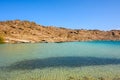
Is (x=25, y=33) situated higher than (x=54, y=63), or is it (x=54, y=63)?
(x=25, y=33)

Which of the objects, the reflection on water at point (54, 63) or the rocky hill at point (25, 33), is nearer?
the reflection on water at point (54, 63)

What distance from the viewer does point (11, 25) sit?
142750 millimetres

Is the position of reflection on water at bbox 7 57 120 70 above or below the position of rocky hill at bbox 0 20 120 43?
below

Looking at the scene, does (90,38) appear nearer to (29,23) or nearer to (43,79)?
(29,23)

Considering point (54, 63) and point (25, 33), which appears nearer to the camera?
point (54, 63)

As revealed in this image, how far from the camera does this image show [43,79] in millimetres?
21609

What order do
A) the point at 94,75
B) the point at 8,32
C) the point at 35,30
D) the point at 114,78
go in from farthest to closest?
1. the point at 35,30
2. the point at 8,32
3. the point at 94,75
4. the point at 114,78

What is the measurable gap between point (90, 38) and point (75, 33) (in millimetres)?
12304

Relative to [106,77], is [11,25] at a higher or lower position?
higher

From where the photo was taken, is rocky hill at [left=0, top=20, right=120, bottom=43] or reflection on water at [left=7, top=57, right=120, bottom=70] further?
rocky hill at [left=0, top=20, right=120, bottom=43]

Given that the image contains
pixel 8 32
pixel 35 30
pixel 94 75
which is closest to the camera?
pixel 94 75

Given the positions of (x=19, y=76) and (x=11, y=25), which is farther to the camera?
(x=11, y=25)

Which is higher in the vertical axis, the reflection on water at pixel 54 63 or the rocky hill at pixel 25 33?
the rocky hill at pixel 25 33

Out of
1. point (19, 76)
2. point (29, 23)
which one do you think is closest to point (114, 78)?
point (19, 76)
